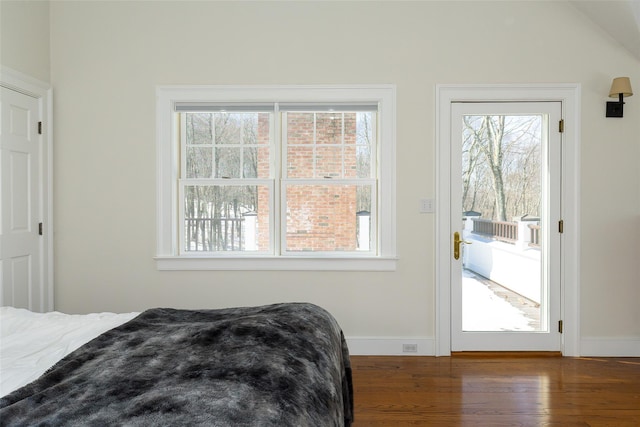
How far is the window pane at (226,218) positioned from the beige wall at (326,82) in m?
0.26

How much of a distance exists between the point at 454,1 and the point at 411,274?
2.18 m

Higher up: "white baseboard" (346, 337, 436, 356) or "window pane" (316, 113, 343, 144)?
"window pane" (316, 113, 343, 144)

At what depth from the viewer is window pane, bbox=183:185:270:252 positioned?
11.1ft

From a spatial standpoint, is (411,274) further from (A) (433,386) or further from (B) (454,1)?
(B) (454,1)

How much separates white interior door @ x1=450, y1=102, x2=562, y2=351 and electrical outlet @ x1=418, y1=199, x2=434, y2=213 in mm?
177

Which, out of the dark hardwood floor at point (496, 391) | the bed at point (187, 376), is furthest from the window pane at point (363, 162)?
the bed at point (187, 376)

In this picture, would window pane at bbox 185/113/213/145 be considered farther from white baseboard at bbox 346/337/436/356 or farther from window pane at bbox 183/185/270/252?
white baseboard at bbox 346/337/436/356

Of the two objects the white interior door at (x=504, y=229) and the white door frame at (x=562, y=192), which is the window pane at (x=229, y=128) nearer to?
the white door frame at (x=562, y=192)

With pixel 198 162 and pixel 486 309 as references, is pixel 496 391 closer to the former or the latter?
pixel 486 309

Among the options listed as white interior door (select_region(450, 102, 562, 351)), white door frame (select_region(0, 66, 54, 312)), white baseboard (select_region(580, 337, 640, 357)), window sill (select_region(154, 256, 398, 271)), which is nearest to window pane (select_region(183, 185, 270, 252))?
window sill (select_region(154, 256, 398, 271))

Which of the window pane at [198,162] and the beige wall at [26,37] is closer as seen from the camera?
the beige wall at [26,37]

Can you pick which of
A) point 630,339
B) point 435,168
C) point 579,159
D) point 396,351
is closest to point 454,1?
point 435,168

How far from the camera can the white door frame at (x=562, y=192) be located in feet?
10.5

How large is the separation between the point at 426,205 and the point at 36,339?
2.62m
